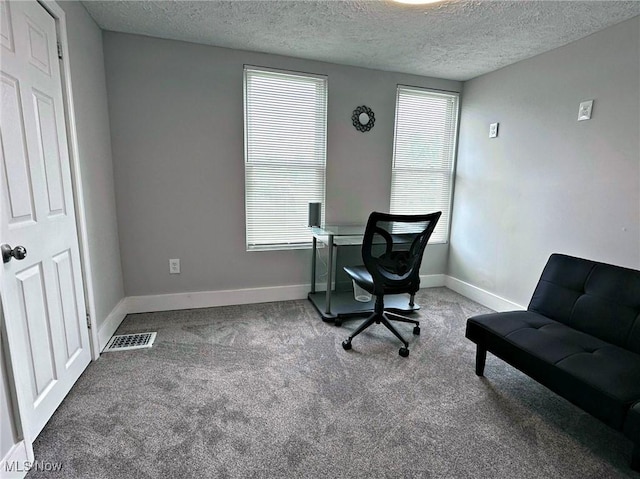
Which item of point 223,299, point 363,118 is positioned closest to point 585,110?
point 363,118

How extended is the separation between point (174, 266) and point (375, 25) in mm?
2539

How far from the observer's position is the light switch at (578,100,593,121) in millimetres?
2348

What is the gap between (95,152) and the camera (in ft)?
7.65

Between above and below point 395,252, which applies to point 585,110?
above

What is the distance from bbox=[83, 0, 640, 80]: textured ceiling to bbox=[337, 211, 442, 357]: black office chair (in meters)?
1.31

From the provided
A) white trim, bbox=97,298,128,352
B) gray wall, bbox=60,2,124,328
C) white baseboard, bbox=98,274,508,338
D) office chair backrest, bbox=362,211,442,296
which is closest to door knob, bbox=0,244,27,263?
gray wall, bbox=60,2,124,328

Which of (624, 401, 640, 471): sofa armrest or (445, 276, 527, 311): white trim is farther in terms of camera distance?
(445, 276, 527, 311): white trim

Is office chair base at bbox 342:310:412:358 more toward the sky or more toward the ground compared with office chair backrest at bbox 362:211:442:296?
more toward the ground

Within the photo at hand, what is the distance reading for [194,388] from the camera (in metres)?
1.92

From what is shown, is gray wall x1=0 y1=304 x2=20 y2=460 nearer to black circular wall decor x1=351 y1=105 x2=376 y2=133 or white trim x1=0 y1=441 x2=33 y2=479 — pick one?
white trim x1=0 y1=441 x2=33 y2=479

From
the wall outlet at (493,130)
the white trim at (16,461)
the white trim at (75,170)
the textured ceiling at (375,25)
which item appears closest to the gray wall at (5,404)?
the white trim at (16,461)

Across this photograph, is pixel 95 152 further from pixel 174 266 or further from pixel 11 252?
pixel 11 252

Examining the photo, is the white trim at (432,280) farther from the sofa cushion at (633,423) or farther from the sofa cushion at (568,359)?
the sofa cushion at (633,423)

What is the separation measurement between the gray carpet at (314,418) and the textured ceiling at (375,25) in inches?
90.2
